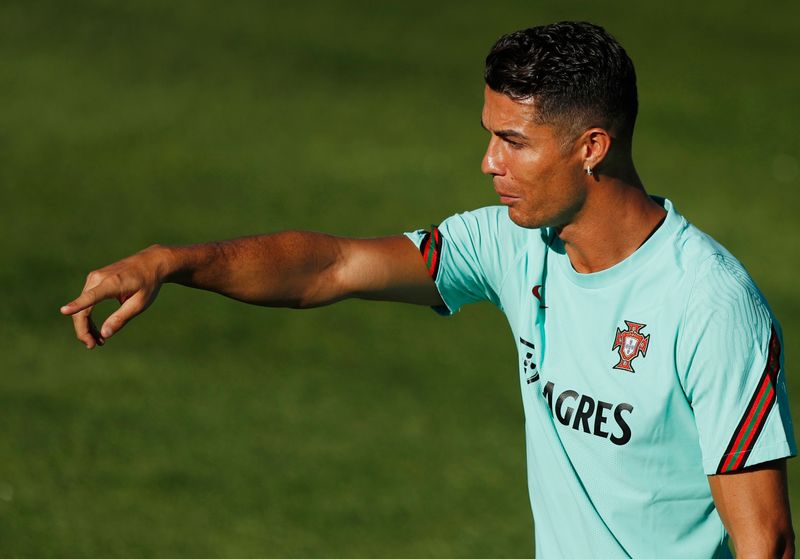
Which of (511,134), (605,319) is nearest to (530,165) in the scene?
(511,134)

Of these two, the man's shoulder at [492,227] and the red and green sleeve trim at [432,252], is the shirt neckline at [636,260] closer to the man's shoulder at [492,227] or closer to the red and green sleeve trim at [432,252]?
the man's shoulder at [492,227]

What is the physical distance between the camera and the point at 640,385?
410 cm

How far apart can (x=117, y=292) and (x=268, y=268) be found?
74 centimetres

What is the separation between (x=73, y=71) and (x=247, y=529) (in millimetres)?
8104

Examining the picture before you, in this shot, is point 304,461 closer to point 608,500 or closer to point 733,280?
point 608,500

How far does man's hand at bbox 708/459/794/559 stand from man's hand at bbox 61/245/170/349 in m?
1.80

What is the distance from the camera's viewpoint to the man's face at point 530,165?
4.21 meters

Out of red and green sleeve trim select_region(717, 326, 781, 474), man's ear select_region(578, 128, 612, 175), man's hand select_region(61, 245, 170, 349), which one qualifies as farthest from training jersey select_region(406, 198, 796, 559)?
man's hand select_region(61, 245, 170, 349)

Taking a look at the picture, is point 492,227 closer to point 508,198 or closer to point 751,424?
point 508,198

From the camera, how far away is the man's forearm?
449 cm

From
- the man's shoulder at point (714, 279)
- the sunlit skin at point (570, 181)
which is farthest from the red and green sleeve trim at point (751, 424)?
the sunlit skin at point (570, 181)

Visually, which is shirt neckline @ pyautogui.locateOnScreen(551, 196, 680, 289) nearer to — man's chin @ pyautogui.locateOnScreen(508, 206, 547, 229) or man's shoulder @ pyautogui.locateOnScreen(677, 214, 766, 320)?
man's shoulder @ pyautogui.locateOnScreen(677, 214, 766, 320)

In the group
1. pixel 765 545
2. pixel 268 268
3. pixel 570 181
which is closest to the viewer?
pixel 765 545

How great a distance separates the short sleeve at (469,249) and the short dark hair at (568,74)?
2.28ft
